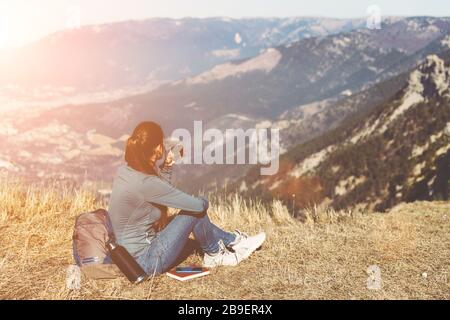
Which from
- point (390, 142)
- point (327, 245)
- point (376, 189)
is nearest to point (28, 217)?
point (327, 245)

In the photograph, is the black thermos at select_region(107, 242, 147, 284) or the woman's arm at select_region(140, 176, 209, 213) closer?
the woman's arm at select_region(140, 176, 209, 213)

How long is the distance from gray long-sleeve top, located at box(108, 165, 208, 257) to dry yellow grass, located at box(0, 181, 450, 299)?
615 mm

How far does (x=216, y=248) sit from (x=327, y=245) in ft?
6.62

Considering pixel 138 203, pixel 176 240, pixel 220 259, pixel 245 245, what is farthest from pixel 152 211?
pixel 245 245

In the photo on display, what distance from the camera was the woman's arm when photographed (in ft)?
20.7

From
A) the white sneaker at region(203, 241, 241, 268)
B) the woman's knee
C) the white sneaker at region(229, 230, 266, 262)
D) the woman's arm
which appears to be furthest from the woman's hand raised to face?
the white sneaker at region(229, 230, 266, 262)

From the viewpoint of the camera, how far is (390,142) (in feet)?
345

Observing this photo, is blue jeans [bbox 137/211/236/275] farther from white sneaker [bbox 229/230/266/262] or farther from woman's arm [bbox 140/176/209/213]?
woman's arm [bbox 140/176/209/213]

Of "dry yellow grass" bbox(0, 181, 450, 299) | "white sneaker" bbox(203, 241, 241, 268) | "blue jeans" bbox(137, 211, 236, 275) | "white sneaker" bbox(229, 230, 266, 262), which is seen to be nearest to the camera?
"dry yellow grass" bbox(0, 181, 450, 299)

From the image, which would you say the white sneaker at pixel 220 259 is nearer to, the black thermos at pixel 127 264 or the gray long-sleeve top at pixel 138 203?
the gray long-sleeve top at pixel 138 203

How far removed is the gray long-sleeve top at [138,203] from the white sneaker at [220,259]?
0.92 meters

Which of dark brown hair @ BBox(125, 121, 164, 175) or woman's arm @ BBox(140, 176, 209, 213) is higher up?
dark brown hair @ BBox(125, 121, 164, 175)

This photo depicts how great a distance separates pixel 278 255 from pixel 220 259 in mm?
1020

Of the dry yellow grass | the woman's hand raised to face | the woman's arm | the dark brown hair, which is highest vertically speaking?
the dark brown hair
